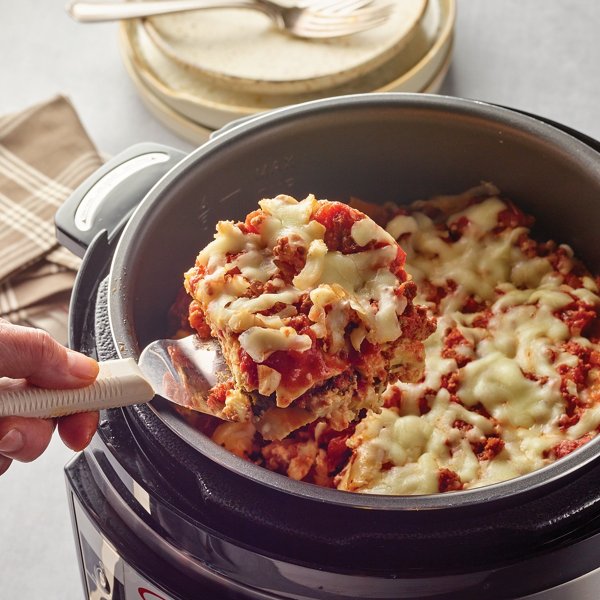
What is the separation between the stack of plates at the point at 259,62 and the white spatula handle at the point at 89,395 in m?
1.09

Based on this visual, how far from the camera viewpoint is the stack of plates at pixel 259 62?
208 cm

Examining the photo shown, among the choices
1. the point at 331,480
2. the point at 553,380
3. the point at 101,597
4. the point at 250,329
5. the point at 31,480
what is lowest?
the point at 31,480

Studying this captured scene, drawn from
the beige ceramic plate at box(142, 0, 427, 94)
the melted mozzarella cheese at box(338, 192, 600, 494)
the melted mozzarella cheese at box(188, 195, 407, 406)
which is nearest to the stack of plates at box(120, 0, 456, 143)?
the beige ceramic plate at box(142, 0, 427, 94)

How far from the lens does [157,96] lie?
2.24m

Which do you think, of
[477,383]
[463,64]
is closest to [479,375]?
[477,383]

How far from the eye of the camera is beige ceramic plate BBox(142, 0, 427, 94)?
2.06 metres

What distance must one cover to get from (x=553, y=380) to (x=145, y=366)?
1.91 feet

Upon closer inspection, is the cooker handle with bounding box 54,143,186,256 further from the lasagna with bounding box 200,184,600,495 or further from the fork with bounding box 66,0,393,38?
the fork with bounding box 66,0,393,38

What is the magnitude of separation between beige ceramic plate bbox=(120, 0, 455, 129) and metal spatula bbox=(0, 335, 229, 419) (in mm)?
933

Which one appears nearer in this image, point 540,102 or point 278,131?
point 278,131

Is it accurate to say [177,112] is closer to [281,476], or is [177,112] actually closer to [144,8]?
[144,8]

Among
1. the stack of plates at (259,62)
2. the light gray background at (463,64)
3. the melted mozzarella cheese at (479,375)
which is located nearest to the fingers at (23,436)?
the melted mozzarella cheese at (479,375)

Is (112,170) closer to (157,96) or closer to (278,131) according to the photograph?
(278,131)

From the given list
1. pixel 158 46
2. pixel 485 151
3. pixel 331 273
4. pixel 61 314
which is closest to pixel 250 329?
pixel 331 273
